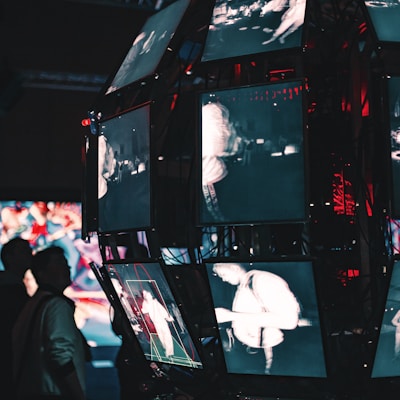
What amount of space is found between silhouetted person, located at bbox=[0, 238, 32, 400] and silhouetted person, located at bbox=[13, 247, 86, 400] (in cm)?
20

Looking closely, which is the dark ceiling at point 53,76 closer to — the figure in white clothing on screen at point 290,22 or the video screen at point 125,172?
the video screen at point 125,172

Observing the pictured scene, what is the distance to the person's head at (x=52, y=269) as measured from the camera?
153 inches

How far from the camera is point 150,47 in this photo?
4734 mm

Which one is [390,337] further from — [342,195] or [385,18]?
[385,18]

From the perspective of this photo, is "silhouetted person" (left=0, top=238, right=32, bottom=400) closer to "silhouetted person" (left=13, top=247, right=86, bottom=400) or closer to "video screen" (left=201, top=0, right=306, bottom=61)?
"silhouetted person" (left=13, top=247, right=86, bottom=400)

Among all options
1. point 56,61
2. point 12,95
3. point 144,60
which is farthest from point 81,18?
point 144,60

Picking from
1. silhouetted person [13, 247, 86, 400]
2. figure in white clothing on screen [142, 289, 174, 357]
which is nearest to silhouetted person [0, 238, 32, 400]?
silhouetted person [13, 247, 86, 400]

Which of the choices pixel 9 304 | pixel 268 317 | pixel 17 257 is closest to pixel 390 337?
pixel 268 317

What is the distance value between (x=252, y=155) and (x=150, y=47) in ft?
4.00

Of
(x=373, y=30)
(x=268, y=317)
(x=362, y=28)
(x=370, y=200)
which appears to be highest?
(x=362, y=28)

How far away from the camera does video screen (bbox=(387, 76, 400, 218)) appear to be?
383 centimetres

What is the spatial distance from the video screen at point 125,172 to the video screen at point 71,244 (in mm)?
5576

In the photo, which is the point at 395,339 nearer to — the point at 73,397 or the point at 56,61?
the point at 73,397

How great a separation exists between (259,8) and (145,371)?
247cm
